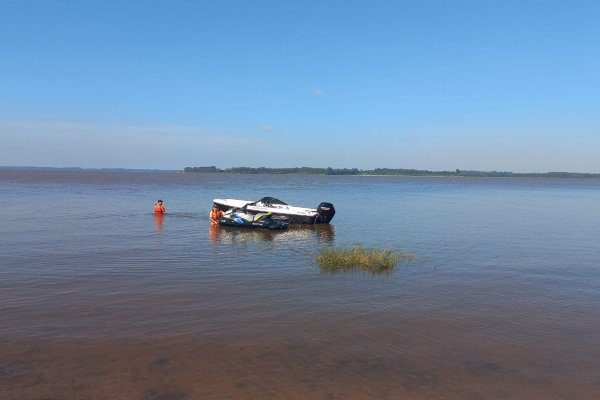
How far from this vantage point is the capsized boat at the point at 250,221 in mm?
27031

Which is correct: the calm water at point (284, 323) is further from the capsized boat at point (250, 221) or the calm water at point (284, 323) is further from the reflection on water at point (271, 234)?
the capsized boat at point (250, 221)

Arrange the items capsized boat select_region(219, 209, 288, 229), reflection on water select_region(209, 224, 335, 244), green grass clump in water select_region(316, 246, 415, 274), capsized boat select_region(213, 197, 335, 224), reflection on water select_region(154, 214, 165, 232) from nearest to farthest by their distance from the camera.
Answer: green grass clump in water select_region(316, 246, 415, 274) < reflection on water select_region(209, 224, 335, 244) < reflection on water select_region(154, 214, 165, 232) < capsized boat select_region(219, 209, 288, 229) < capsized boat select_region(213, 197, 335, 224)

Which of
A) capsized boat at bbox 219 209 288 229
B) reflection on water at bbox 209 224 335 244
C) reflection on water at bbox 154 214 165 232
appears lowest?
reflection on water at bbox 209 224 335 244

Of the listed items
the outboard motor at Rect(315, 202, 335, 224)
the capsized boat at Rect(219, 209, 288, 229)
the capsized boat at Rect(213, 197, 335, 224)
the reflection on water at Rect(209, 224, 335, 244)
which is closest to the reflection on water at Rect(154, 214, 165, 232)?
the reflection on water at Rect(209, 224, 335, 244)

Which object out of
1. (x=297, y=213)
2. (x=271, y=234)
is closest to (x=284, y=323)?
(x=271, y=234)

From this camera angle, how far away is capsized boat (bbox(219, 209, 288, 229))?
27031mm

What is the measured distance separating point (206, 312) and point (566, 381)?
717 cm

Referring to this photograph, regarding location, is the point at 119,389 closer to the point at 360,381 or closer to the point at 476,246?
the point at 360,381

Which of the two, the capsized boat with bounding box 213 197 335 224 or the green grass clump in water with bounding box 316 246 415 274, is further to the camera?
the capsized boat with bounding box 213 197 335 224

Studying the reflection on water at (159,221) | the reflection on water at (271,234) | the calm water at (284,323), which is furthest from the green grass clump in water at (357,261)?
the reflection on water at (159,221)

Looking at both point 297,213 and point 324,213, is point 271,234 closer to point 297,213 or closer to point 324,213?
point 297,213

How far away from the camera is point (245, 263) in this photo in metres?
17.1

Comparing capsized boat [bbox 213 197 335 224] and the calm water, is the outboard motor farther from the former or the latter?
the calm water

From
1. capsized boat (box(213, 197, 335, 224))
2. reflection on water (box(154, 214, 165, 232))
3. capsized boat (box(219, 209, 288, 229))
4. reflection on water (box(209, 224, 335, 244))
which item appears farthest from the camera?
capsized boat (box(213, 197, 335, 224))
